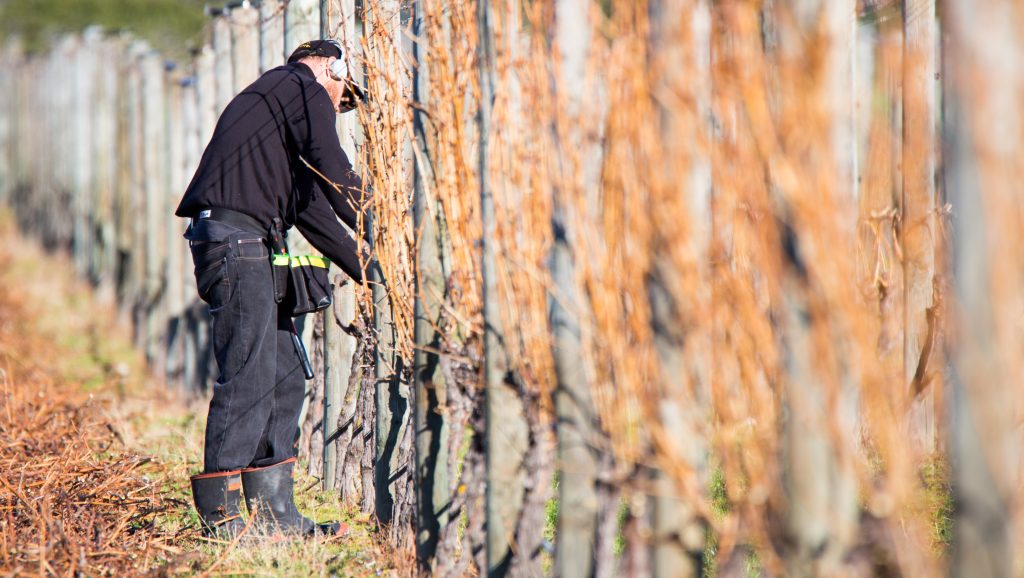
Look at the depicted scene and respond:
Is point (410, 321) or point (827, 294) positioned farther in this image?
point (410, 321)

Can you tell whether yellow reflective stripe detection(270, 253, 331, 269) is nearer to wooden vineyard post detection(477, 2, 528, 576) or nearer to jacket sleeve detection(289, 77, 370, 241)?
jacket sleeve detection(289, 77, 370, 241)

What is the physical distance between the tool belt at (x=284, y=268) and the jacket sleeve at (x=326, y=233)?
88 millimetres

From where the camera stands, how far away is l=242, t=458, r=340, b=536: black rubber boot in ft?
13.2

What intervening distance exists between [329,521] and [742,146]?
2878mm

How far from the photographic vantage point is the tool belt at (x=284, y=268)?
401 cm

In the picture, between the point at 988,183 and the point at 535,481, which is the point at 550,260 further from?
the point at 988,183

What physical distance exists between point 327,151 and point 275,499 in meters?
1.37

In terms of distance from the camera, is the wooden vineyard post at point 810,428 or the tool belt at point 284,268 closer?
the wooden vineyard post at point 810,428

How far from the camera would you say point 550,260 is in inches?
102

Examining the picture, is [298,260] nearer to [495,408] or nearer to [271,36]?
[495,408]

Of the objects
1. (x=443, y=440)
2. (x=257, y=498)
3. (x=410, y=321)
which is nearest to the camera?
(x=443, y=440)

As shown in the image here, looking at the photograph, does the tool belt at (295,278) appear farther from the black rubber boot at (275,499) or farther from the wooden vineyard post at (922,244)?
the wooden vineyard post at (922,244)

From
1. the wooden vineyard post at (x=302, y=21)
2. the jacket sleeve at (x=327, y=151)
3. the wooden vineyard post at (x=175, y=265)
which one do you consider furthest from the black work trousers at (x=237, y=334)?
the wooden vineyard post at (x=175, y=265)

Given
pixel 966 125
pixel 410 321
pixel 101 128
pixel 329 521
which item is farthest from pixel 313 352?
pixel 101 128
